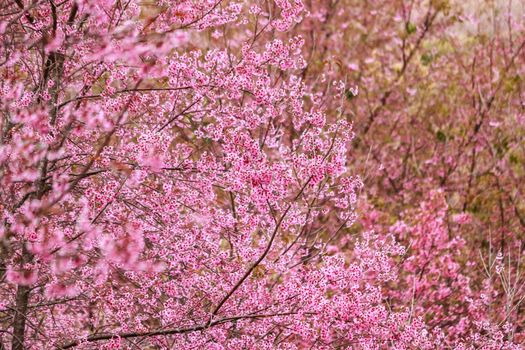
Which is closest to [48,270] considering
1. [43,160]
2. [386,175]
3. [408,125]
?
[43,160]

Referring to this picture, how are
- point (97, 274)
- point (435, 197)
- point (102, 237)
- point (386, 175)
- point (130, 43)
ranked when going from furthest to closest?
point (386, 175) → point (435, 197) → point (97, 274) → point (102, 237) → point (130, 43)

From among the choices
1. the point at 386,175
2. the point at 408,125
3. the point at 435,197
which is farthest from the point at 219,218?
the point at 408,125

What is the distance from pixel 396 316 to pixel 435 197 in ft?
14.5

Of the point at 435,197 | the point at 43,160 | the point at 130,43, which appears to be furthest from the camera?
the point at 435,197

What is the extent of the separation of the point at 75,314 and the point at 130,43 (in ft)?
16.4

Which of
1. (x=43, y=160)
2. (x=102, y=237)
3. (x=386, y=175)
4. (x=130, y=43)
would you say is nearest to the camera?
(x=130, y=43)

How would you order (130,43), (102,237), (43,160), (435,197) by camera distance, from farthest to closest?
(435,197) → (102,237) → (43,160) → (130,43)

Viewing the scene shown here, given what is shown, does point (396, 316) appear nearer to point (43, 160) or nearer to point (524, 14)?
point (43, 160)

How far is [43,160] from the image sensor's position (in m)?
5.56

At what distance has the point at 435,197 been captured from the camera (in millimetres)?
9914

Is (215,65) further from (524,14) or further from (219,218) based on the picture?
(524,14)

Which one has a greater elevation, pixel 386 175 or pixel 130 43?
pixel 386 175

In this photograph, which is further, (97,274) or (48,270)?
(97,274)

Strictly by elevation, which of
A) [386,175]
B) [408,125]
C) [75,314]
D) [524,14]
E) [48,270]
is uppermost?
[524,14]
